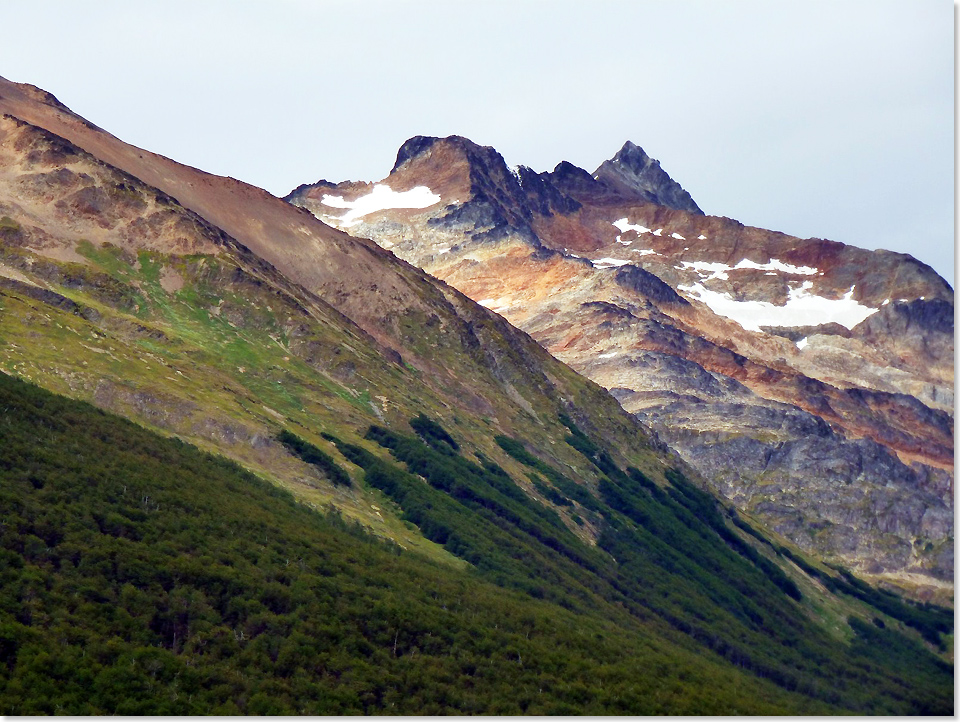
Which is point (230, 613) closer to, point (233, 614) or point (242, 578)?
point (233, 614)

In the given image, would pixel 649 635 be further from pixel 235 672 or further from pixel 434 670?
pixel 235 672

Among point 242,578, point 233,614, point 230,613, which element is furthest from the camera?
point 242,578

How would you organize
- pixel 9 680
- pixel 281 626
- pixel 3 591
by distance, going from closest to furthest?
pixel 9 680 → pixel 3 591 → pixel 281 626

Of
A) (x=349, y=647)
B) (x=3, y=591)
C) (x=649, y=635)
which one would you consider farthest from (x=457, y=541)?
(x=3, y=591)

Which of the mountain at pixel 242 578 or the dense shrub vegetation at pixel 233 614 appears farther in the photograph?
the mountain at pixel 242 578

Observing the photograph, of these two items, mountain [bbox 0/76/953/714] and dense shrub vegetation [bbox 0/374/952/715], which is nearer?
dense shrub vegetation [bbox 0/374/952/715]

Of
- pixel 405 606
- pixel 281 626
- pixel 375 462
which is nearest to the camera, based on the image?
pixel 281 626

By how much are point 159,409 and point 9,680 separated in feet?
239

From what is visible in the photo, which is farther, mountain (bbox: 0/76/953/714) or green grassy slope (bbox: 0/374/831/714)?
mountain (bbox: 0/76/953/714)

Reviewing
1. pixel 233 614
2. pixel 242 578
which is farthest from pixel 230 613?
pixel 242 578

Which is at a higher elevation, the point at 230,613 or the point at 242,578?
the point at 242,578

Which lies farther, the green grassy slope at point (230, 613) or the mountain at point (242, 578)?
the mountain at point (242, 578)

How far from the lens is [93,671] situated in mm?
104375

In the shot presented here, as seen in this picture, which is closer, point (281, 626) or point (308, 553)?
point (281, 626)
